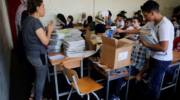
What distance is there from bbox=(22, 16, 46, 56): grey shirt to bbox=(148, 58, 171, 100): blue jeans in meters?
1.30

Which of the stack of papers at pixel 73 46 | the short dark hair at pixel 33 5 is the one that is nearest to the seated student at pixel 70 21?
the stack of papers at pixel 73 46

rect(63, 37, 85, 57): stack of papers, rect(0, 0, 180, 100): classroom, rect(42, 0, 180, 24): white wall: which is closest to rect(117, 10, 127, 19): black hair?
rect(42, 0, 180, 24): white wall

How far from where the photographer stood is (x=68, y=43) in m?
2.50

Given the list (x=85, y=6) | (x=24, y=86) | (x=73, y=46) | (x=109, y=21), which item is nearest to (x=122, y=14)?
(x=109, y=21)

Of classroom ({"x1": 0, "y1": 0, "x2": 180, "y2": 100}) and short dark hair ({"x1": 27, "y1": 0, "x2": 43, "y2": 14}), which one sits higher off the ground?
short dark hair ({"x1": 27, "y1": 0, "x2": 43, "y2": 14})

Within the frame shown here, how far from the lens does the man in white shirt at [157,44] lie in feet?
6.32

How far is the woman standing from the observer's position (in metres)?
2.07

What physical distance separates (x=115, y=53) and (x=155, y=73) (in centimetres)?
54

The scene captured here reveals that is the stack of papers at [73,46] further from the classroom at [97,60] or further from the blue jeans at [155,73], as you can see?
the blue jeans at [155,73]

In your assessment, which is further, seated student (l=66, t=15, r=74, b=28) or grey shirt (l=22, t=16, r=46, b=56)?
seated student (l=66, t=15, r=74, b=28)

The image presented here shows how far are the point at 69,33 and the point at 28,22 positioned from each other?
0.75 m

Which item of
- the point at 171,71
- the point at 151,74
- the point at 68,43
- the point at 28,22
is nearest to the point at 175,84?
the point at 171,71

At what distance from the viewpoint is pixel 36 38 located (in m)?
2.14

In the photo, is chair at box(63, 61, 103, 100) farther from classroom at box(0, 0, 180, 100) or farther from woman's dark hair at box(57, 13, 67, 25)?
woman's dark hair at box(57, 13, 67, 25)
